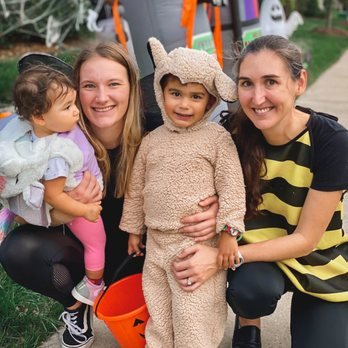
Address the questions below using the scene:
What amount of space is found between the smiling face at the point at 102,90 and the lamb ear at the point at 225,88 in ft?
1.30

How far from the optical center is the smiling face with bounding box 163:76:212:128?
209cm

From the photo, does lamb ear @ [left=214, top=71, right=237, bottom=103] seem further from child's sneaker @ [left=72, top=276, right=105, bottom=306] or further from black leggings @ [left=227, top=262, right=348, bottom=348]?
child's sneaker @ [left=72, top=276, right=105, bottom=306]

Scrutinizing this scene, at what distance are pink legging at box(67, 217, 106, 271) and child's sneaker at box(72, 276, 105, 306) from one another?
2.6 inches

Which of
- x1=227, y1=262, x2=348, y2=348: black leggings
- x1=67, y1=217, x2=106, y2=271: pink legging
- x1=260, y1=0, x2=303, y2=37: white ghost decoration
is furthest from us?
x1=260, y1=0, x2=303, y2=37: white ghost decoration

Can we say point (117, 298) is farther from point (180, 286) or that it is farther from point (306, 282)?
point (306, 282)

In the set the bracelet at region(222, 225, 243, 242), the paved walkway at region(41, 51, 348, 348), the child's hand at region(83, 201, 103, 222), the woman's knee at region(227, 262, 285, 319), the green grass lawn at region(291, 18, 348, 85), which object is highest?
the child's hand at region(83, 201, 103, 222)

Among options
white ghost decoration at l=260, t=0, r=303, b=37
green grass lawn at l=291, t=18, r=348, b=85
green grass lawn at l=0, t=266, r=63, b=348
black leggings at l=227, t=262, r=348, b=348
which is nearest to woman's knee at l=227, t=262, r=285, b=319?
black leggings at l=227, t=262, r=348, b=348

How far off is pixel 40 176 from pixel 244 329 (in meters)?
1.02

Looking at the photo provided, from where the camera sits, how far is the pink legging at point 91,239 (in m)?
2.28

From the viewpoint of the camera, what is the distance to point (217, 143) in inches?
82.5

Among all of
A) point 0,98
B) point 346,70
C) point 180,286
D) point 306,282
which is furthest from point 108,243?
point 346,70

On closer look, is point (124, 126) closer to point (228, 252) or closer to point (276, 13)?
point (228, 252)

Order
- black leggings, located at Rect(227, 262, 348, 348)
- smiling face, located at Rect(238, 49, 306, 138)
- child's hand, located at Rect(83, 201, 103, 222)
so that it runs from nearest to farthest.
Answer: smiling face, located at Rect(238, 49, 306, 138) → black leggings, located at Rect(227, 262, 348, 348) → child's hand, located at Rect(83, 201, 103, 222)

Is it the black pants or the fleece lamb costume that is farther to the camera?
the black pants
